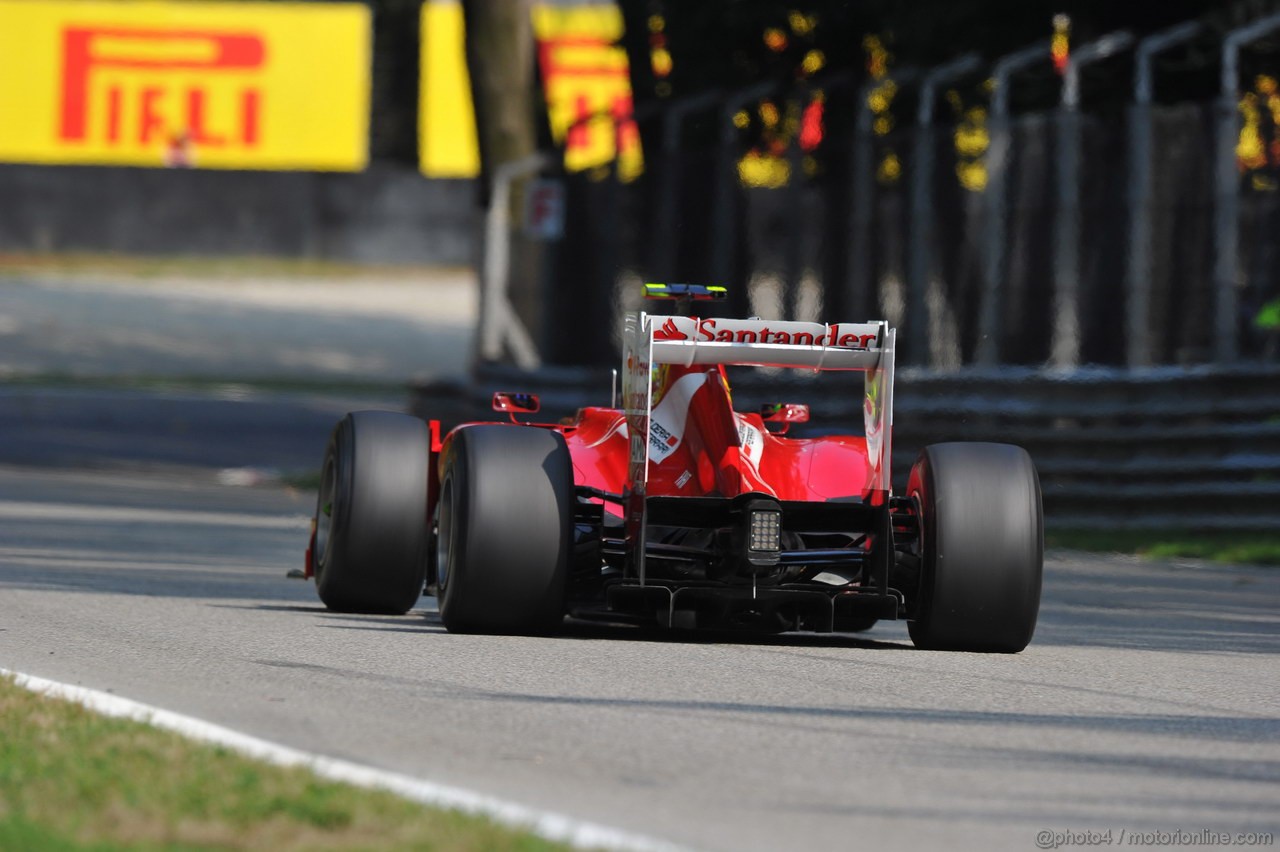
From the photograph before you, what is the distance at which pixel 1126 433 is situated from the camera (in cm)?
1588

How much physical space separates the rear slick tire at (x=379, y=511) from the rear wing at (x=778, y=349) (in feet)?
3.32

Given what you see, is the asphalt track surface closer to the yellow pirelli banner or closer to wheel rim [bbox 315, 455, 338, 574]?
wheel rim [bbox 315, 455, 338, 574]

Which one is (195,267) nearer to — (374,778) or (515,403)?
(515,403)

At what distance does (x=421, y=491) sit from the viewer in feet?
32.7

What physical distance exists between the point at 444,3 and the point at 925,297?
29.7 meters

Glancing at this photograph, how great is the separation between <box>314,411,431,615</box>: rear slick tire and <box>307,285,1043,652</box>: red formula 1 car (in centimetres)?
6

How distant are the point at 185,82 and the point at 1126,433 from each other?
103 feet

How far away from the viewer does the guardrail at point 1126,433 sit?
15.4 metres

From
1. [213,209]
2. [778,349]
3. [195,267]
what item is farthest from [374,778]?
[195,267]

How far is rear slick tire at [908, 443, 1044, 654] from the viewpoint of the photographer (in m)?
9.21

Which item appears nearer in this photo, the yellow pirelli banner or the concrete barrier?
the concrete barrier

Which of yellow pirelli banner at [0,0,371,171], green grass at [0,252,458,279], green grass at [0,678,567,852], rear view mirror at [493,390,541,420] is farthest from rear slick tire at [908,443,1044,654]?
yellow pirelli banner at [0,0,371,171]

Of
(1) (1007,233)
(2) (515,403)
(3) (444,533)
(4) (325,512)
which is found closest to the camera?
(3) (444,533)

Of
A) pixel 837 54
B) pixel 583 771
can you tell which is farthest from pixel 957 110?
Answer: pixel 583 771
